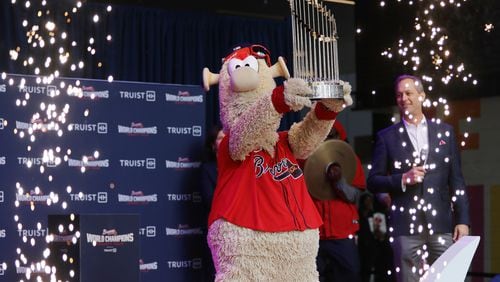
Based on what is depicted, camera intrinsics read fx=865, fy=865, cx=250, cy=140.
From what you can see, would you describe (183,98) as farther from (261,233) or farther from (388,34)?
(261,233)

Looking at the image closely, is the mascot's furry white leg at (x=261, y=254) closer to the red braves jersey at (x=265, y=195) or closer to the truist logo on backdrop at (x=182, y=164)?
the red braves jersey at (x=265, y=195)

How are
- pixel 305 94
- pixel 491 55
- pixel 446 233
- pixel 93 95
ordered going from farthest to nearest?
pixel 491 55
pixel 93 95
pixel 446 233
pixel 305 94

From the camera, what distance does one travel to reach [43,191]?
546 centimetres

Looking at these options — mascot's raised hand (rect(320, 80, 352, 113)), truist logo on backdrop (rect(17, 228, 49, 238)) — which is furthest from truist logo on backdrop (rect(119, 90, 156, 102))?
mascot's raised hand (rect(320, 80, 352, 113))

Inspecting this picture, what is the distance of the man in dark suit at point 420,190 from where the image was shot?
475cm

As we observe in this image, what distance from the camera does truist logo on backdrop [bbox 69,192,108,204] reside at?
5.51 m

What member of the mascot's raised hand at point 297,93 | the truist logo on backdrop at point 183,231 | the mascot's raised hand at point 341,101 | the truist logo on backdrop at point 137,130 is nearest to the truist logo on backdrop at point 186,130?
the truist logo on backdrop at point 137,130

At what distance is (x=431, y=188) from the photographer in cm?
477

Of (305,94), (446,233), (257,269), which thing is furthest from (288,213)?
(446,233)

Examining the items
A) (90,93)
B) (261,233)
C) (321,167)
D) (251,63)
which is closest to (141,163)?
(90,93)

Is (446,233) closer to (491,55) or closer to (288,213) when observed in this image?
(288,213)

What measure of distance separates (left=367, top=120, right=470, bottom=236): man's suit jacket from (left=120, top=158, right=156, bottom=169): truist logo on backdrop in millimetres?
1624

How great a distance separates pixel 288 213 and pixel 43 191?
7.20 ft

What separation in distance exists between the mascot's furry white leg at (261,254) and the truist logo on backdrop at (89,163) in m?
1.96
